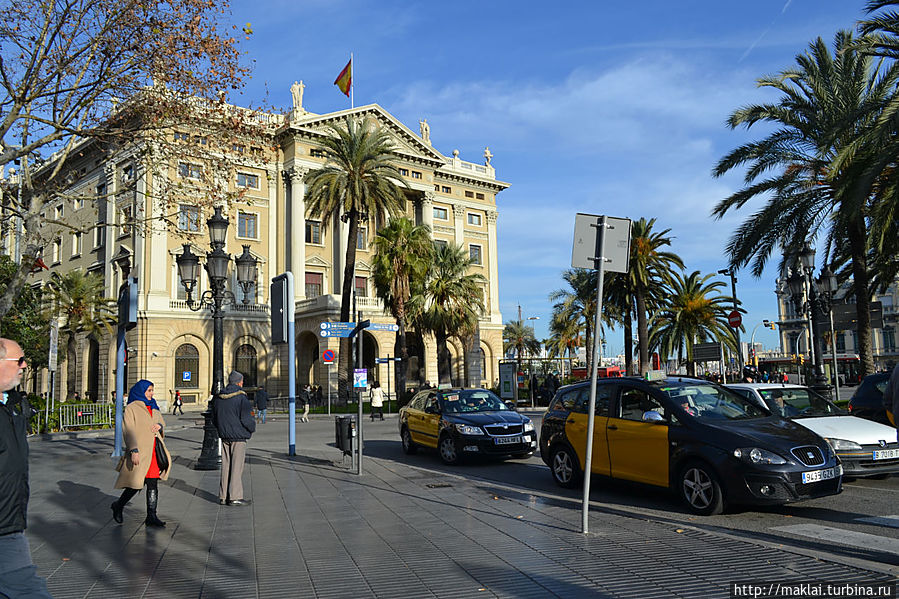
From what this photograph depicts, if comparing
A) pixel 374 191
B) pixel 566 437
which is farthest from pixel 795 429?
pixel 374 191

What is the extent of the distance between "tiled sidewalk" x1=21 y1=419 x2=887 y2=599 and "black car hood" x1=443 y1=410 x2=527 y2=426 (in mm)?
2686

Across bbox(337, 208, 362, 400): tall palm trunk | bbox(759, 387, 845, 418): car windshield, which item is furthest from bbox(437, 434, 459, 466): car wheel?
bbox(337, 208, 362, 400): tall palm trunk

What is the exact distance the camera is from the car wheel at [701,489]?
775 centimetres

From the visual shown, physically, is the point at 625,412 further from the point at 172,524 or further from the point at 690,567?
the point at 172,524

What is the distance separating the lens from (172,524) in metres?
8.19

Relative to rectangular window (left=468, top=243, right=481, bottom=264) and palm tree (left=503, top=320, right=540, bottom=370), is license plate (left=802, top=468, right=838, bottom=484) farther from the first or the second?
palm tree (left=503, top=320, right=540, bottom=370)

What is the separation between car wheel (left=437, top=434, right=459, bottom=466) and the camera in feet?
44.3

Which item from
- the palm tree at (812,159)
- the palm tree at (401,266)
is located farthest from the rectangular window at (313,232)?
the palm tree at (812,159)

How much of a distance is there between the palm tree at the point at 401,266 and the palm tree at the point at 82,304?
16.7m

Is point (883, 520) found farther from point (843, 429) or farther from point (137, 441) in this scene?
point (137, 441)

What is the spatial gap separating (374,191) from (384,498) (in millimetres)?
29259

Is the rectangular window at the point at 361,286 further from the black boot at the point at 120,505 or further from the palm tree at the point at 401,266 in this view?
the black boot at the point at 120,505

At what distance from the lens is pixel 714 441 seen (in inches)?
308

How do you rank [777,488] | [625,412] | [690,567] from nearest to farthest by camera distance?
1. [690,567]
2. [777,488]
3. [625,412]
